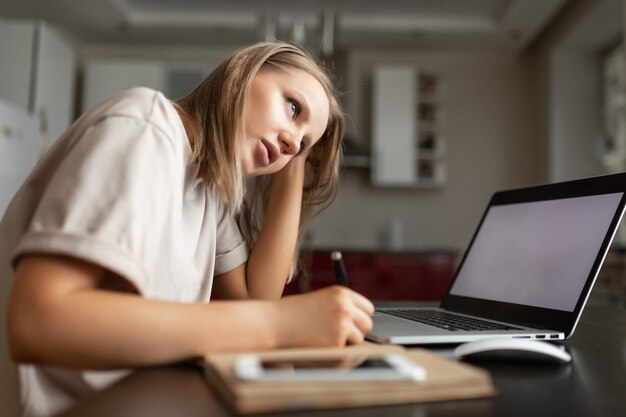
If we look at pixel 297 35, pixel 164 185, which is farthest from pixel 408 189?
pixel 164 185

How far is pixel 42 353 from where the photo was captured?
0.51m

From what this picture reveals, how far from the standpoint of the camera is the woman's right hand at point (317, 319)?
0.59 m

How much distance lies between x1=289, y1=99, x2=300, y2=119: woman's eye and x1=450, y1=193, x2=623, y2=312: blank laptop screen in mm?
424

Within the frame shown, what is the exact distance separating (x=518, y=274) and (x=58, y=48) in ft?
13.7

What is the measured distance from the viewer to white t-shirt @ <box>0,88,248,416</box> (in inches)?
21.2

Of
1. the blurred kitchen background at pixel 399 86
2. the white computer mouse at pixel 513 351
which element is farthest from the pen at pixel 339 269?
the blurred kitchen background at pixel 399 86

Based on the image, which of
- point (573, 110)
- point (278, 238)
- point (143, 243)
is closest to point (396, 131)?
point (573, 110)

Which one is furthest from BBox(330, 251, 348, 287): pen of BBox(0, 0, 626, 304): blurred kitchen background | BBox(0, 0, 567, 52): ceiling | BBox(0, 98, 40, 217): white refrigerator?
BBox(0, 0, 567, 52): ceiling

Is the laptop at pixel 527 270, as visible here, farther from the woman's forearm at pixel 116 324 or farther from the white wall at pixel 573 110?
the white wall at pixel 573 110

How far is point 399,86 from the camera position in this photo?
4.74 metres

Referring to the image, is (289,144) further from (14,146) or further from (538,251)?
(14,146)

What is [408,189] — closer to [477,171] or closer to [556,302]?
[477,171]

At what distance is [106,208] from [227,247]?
0.53 meters

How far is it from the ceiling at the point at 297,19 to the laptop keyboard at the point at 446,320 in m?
3.20
